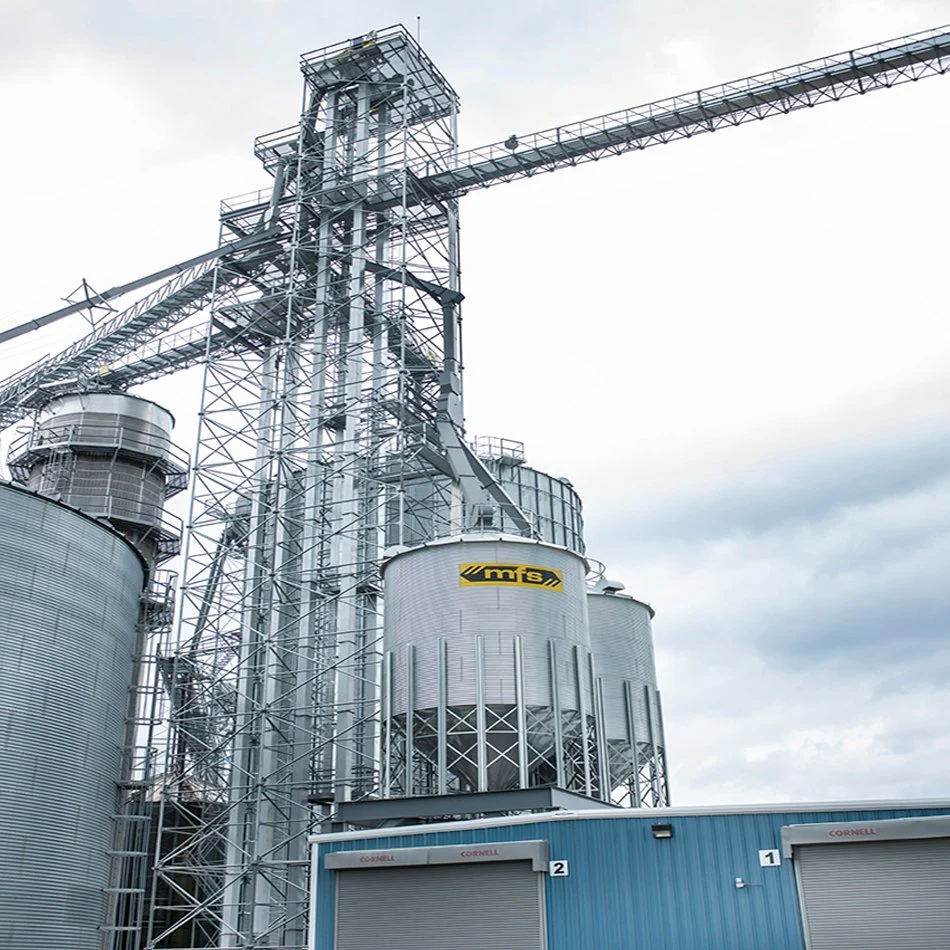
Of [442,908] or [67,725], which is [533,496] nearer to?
[67,725]

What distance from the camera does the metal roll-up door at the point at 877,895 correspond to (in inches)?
801

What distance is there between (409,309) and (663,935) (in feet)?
90.3

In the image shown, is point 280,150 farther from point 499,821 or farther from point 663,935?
point 663,935

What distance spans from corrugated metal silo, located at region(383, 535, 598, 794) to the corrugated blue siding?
5.58 m

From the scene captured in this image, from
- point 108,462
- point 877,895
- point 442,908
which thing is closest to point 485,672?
point 442,908

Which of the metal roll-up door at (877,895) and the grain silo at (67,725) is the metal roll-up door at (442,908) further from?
the grain silo at (67,725)

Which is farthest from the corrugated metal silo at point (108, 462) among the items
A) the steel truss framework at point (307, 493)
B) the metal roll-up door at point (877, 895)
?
the metal roll-up door at point (877, 895)

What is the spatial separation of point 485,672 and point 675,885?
869cm

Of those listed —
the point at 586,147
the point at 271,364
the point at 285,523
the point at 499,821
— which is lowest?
the point at 499,821

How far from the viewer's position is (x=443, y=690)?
28641mm

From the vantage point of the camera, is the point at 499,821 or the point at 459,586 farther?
the point at 459,586

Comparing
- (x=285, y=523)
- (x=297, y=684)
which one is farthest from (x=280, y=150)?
(x=297, y=684)

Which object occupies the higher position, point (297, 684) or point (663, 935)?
point (297, 684)

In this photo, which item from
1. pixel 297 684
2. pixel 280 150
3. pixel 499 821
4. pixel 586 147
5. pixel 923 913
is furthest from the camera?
pixel 280 150
